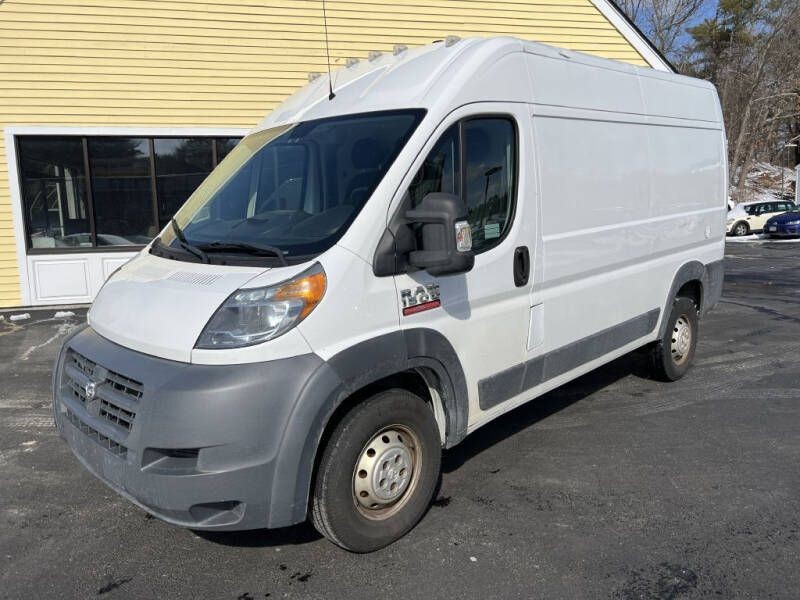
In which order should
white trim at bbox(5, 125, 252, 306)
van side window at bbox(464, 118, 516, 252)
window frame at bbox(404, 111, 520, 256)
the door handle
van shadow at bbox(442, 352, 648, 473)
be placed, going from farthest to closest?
white trim at bbox(5, 125, 252, 306), van shadow at bbox(442, 352, 648, 473), the door handle, van side window at bbox(464, 118, 516, 252), window frame at bbox(404, 111, 520, 256)

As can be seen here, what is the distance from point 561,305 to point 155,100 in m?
8.50

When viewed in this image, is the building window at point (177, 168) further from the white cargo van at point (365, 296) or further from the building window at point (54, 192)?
the white cargo van at point (365, 296)

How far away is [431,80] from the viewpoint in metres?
3.36

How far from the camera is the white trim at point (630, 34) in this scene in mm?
12055

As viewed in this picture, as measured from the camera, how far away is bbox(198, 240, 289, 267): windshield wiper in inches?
114

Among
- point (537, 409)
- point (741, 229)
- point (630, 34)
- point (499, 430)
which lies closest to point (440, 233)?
point (499, 430)

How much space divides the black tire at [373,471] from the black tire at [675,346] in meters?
3.01

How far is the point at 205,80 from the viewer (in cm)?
1050

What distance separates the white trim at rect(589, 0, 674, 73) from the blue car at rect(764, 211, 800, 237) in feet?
45.0

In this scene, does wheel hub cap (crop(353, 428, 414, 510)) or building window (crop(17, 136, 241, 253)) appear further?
building window (crop(17, 136, 241, 253))

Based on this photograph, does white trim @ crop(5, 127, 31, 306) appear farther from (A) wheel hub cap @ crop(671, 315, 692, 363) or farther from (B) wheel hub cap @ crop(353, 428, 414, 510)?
(A) wheel hub cap @ crop(671, 315, 692, 363)

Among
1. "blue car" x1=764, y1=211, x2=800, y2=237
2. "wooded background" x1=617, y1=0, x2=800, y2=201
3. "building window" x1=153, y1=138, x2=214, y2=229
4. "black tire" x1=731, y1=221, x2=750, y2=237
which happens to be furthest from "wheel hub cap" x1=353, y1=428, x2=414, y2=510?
"wooded background" x1=617, y1=0, x2=800, y2=201

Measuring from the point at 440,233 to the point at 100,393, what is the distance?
1.69m

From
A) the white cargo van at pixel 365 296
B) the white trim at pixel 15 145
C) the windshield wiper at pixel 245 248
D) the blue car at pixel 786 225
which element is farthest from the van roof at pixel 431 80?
the blue car at pixel 786 225
